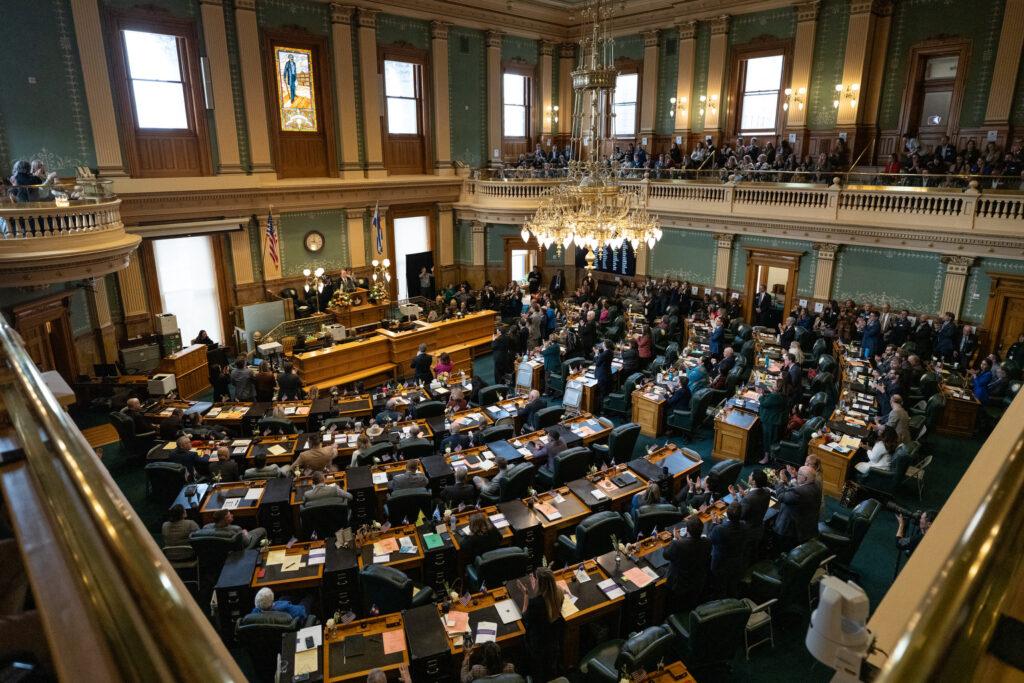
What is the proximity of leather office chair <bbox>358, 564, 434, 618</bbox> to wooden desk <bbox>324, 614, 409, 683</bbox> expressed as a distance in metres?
0.26

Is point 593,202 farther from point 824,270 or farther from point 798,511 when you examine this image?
point 824,270

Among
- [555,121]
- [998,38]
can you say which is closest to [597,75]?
[998,38]

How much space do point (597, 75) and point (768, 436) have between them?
20.9ft

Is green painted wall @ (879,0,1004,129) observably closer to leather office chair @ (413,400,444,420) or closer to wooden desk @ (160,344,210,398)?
leather office chair @ (413,400,444,420)

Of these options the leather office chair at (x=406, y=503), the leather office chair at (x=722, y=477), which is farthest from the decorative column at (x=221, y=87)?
the leather office chair at (x=722, y=477)

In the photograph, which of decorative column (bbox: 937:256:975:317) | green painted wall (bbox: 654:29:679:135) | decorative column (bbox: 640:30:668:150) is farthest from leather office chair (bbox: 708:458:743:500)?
decorative column (bbox: 640:30:668:150)

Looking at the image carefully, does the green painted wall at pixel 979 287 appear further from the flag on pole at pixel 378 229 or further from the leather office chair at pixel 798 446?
the flag on pole at pixel 378 229

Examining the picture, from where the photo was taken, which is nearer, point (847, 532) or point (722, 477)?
point (847, 532)

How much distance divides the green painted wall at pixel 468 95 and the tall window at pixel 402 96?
1249 millimetres

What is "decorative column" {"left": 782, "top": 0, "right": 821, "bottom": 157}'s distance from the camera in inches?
712

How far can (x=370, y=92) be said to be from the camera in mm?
18906

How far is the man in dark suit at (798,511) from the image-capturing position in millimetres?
7145

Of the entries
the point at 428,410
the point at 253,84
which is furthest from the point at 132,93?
the point at 428,410

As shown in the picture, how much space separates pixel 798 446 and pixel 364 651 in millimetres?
7303
